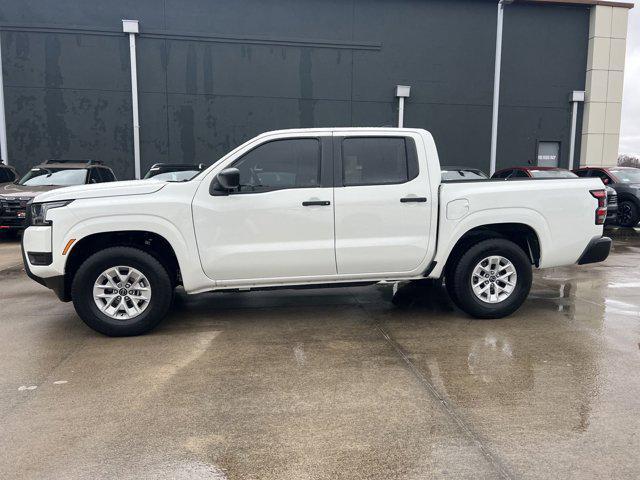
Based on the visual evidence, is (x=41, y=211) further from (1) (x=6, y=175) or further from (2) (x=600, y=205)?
(1) (x=6, y=175)

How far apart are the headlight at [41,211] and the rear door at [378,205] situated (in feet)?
8.70

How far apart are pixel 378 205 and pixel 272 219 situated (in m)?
1.09

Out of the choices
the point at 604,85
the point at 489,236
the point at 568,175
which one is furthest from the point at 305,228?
the point at 604,85

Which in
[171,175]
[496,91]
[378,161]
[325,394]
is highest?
[496,91]

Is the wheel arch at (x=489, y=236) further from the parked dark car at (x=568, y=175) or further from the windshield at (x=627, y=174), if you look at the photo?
the windshield at (x=627, y=174)

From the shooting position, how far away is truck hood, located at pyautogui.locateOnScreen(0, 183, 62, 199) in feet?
36.2

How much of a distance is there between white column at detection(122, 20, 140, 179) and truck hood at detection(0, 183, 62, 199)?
502cm

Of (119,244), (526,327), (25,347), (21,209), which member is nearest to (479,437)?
(526,327)

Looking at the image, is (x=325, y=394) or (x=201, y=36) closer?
(x=325, y=394)

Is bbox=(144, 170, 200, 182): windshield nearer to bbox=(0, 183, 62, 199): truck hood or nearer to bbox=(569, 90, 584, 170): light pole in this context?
bbox=(0, 183, 62, 199): truck hood

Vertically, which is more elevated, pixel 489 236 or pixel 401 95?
pixel 401 95

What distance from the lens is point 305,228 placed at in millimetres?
5066

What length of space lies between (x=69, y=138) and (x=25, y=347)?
13.5 meters

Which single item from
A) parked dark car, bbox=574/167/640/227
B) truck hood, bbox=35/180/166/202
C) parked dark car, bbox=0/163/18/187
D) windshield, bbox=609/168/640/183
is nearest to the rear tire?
parked dark car, bbox=574/167/640/227
